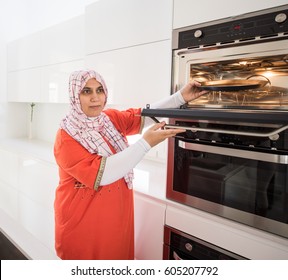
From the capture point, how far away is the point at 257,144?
2.94 ft

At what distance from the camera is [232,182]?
99cm

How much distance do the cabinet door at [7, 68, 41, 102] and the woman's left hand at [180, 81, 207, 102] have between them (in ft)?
6.23

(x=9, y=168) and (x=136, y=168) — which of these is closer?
(x=136, y=168)

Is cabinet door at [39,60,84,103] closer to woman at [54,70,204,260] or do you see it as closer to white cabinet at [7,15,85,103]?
white cabinet at [7,15,85,103]

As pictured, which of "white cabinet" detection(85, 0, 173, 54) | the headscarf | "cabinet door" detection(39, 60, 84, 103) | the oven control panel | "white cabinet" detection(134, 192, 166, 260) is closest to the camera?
the oven control panel

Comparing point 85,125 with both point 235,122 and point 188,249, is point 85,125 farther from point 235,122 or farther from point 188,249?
point 188,249

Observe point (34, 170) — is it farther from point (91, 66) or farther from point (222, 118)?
point (222, 118)

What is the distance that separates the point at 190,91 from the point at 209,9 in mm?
340

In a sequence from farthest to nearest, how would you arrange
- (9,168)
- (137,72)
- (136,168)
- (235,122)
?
1. (9,168)
2. (136,168)
3. (137,72)
4. (235,122)

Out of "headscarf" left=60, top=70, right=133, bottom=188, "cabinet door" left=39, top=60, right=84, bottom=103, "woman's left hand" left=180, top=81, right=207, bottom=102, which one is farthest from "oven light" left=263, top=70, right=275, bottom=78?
"cabinet door" left=39, top=60, right=84, bottom=103

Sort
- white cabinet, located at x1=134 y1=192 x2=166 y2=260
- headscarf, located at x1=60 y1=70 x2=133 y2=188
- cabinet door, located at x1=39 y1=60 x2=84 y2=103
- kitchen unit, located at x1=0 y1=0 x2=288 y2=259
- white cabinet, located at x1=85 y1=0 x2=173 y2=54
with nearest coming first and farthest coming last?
kitchen unit, located at x1=0 y1=0 x2=288 y2=259 → headscarf, located at x1=60 y1=70 x2=133 y2=188 → white cabinet, located at x1=134 y1=192 x2=166 y2=260 → white cabinet, located at x1=85 y1=0 x2=173 y2=54 → cabinet door, located at x1=39 y1=60 x2=84 y2=103

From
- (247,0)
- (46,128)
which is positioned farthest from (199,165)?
(46,128)

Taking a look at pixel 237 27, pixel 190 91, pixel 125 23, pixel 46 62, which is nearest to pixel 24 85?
pixel 46 62

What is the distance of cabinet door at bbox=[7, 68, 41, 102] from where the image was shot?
100 inches
